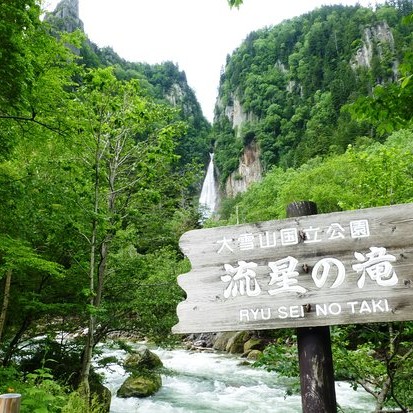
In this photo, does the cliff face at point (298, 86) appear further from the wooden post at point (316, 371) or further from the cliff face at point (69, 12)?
the wooden post at point (316, 371)

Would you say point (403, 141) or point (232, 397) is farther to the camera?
point (403, 141)

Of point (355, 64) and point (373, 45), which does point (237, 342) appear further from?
point (373, 45)

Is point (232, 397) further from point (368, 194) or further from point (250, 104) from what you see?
point (250, 104)

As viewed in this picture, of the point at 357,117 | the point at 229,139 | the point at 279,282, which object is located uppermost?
the point at 229,139

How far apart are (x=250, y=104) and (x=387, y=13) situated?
33.2 meters

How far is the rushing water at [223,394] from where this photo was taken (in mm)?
9914

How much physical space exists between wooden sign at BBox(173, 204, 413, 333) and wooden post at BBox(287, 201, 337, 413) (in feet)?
0.48

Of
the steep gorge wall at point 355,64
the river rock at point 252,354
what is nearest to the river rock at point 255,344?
the river rock at point 252,354

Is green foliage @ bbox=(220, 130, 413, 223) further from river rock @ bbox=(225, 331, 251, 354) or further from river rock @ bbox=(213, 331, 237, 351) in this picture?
river rock @ bbox=(225, 331, 251, 354)

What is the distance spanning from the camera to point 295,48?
82.2 metres

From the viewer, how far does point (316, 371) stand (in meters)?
1.96

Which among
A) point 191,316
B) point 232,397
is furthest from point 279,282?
point 232,397

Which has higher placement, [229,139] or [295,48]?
[295,48]

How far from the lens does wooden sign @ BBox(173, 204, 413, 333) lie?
1.85 m
